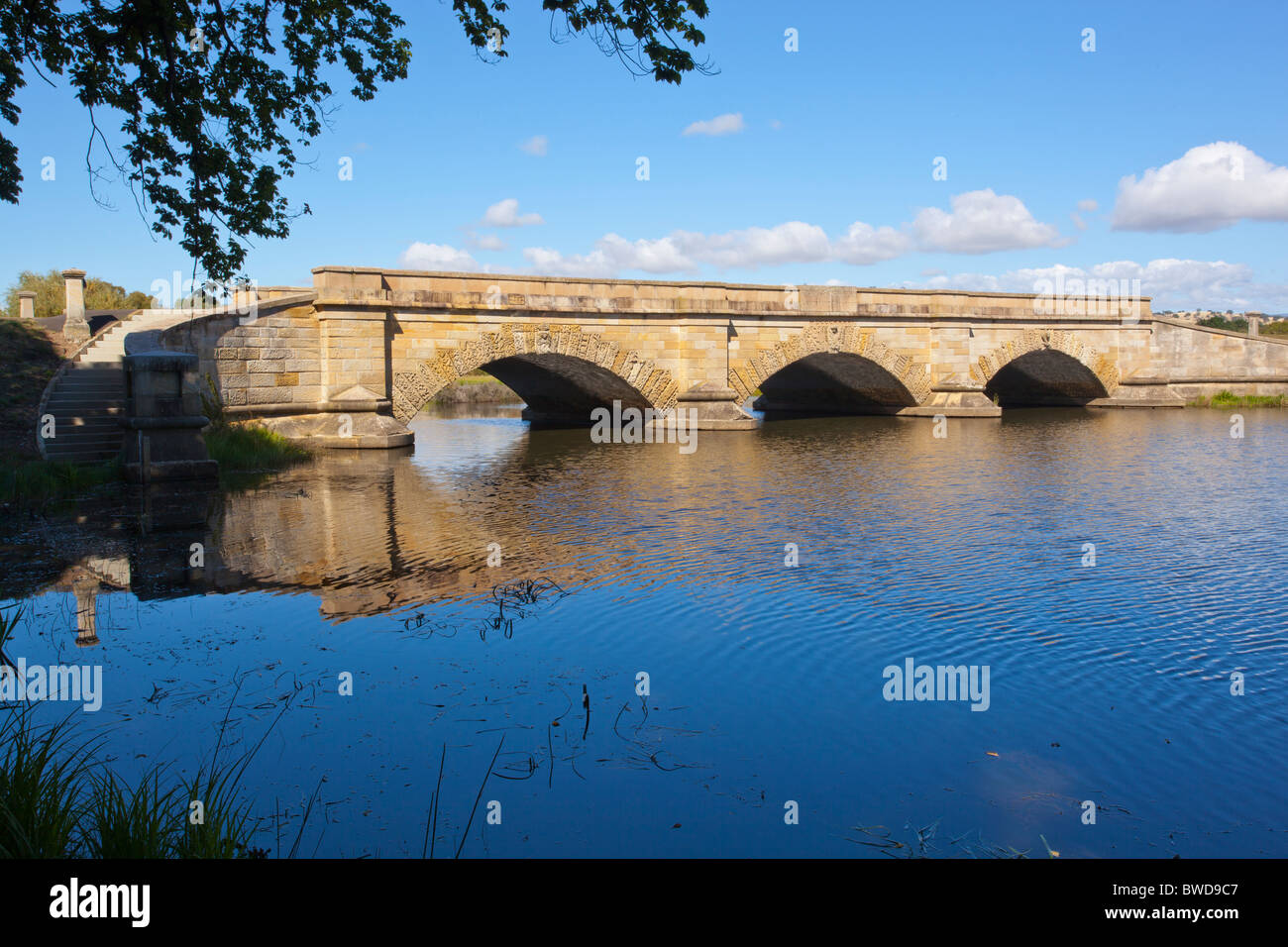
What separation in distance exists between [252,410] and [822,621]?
51.4 feet

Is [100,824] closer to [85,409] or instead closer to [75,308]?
[85,409]

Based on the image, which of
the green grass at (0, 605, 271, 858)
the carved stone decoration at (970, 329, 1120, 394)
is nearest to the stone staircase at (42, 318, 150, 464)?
the green grass at (0, 605, 271, 858)

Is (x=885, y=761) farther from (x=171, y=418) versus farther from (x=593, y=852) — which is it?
(x=171, y=418)

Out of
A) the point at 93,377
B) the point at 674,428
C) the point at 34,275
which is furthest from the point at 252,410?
the point at 34,275

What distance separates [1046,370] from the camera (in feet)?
118

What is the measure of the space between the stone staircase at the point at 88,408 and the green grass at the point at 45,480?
0.72 meters

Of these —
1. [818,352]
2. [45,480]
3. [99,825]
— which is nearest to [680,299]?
[818,352]

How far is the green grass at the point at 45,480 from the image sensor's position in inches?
495

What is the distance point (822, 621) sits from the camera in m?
7.54

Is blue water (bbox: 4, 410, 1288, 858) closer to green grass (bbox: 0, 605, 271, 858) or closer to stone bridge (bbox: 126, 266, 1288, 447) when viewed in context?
green grass (bbox: 0, 605, 271, 858)

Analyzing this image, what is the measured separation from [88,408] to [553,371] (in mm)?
12995

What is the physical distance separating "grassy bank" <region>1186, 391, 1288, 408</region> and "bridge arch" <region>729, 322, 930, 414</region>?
1238cm

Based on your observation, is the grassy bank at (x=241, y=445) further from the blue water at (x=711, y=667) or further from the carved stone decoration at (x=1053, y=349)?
the carved stone decoration at (x=1053, y=349)
